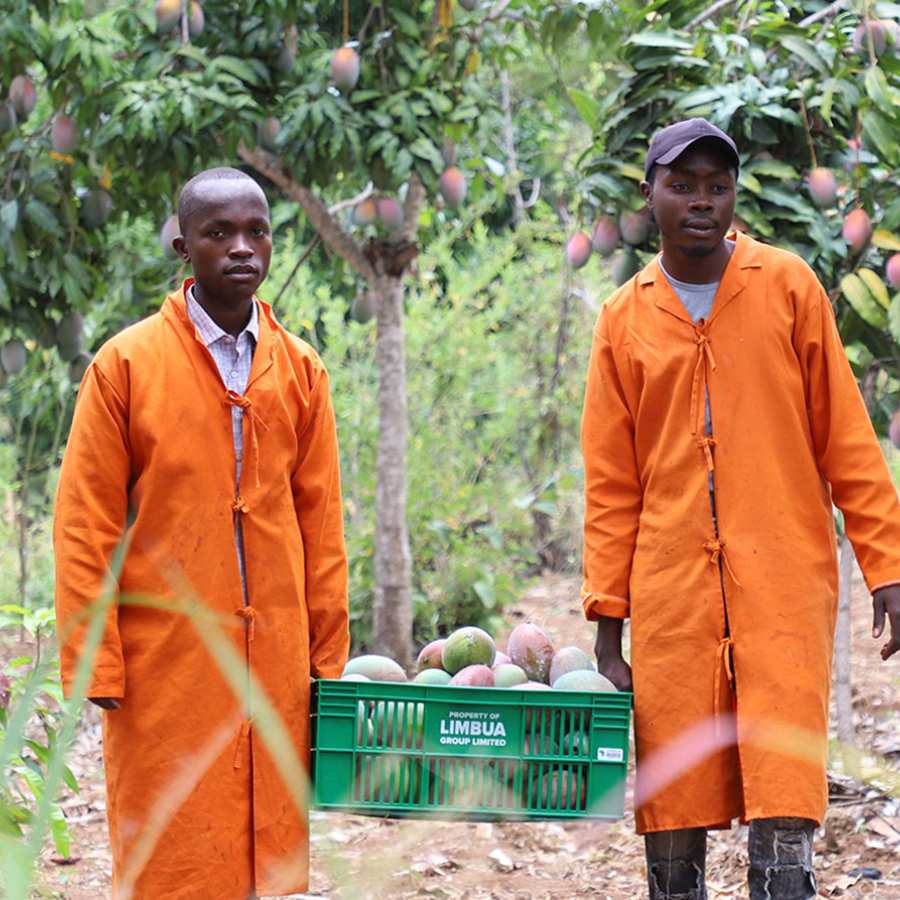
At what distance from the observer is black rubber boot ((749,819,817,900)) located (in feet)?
7.68

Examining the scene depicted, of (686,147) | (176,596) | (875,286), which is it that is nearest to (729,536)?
(686,147)

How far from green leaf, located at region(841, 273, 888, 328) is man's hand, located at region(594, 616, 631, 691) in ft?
3.90

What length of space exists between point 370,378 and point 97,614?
629cm

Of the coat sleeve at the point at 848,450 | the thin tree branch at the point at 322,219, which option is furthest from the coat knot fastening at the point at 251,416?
the thin tree branch at the point at 322,219

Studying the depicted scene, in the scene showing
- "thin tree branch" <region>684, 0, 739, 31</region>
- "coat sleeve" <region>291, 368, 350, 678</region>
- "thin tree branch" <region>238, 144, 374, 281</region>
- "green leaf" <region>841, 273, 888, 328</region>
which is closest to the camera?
"coat sleeve" <region>291, 368, 350, 678</region>

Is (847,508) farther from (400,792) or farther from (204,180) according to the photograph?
(204,180)

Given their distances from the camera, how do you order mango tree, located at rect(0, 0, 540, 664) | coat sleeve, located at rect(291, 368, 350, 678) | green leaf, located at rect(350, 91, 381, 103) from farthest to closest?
green leaf, located at rect(350, 91, 381, 103), mango tree, located at rect(0, 0, 540, 664), coat sleeve, located at rect(291, 368, 350, 678)

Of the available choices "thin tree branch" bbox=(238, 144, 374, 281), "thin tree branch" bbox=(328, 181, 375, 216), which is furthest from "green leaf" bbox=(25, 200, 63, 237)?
"thin tree branch" bbox=(328, 181, 375, 216)

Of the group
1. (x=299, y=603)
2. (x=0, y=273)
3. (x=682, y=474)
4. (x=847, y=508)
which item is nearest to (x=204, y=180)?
(x=299, y=603)

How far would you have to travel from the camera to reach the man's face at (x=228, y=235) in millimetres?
2400

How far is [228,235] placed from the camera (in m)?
2.41

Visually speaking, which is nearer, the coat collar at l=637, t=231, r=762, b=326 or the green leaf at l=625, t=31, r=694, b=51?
the coat collar at l=637, t=231, r=762, b=326

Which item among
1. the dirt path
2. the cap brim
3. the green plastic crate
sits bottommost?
the dirt path

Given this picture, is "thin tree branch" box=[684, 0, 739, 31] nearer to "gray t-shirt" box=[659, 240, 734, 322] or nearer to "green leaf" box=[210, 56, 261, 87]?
"gray t-shirt" box=[659, 240, 734, 322]
